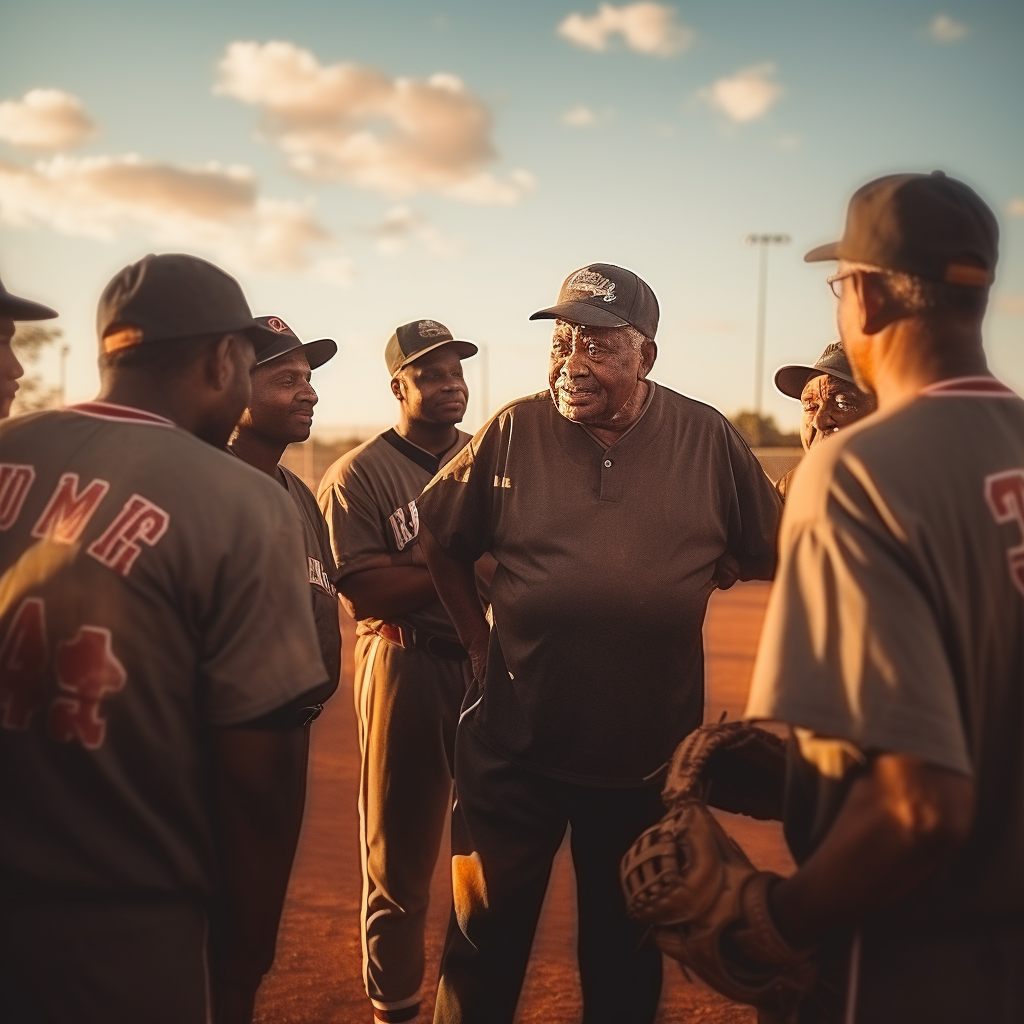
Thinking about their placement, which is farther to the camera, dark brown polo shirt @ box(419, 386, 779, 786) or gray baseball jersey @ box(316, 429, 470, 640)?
gray baseball jersey @ box(316, 429, 470, 640)

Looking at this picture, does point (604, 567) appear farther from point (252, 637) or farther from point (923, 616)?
point (923, 616)

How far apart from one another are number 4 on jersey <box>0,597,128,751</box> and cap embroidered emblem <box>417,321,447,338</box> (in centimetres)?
352

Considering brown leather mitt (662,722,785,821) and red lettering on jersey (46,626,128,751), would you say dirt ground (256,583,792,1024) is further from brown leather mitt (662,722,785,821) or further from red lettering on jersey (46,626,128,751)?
red lettering on jersey (46,626,128,751)

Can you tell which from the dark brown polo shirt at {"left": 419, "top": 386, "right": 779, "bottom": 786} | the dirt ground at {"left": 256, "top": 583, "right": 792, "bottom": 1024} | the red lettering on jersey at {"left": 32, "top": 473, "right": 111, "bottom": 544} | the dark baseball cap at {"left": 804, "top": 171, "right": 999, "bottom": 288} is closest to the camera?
the dark baseball cap at {"left": 804, "top": 171, "right": 999, "bottom": 288}

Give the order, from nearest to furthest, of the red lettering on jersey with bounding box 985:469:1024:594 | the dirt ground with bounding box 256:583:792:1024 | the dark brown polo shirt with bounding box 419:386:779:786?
the red lettering on jersey with bounding box 985:469:1024:594, the dark brown polo shirt with bounding box 419:386:779:786, the dirt ground with bounding box 256:583:792:1024

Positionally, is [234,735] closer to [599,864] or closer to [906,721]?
[906,721]

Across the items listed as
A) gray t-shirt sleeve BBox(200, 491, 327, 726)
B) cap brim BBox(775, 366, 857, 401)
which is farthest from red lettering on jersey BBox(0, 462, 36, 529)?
cap brim BBox(775, 366, 857, 401)

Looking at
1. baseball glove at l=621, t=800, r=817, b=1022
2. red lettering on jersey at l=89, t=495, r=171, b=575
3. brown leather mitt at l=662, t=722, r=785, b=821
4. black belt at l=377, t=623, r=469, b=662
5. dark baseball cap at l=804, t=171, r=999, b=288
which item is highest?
dark baseball cap at l=804, t=171, r=999, b=288

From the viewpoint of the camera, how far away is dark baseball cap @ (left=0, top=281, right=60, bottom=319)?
9.43ft

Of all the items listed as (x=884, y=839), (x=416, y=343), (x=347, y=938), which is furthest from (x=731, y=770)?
(x=416, y=343)

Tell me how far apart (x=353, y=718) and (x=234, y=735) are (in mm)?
7913

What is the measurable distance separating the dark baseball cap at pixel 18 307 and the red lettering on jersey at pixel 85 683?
115 centimetres

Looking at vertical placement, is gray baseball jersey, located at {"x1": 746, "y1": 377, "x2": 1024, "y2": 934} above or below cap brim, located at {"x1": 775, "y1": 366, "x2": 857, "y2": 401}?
below

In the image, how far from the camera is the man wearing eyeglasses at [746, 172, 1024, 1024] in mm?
1877
